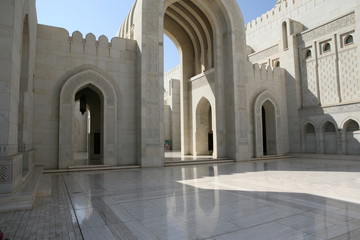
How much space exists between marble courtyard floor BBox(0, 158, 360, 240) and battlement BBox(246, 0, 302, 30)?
44.0 ft

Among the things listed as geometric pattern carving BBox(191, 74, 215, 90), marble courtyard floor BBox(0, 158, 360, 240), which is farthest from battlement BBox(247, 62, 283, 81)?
marble courtyard floor BBox(0, 158, 360, 240)

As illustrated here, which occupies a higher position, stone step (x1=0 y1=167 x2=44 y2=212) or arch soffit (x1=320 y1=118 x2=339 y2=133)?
arch soffit (x1=320 y1=118 x2=339 y2=133)

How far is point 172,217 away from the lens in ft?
11.3

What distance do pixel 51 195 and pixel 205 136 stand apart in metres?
10.8

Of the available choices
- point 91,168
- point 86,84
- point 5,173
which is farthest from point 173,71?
point 5,173

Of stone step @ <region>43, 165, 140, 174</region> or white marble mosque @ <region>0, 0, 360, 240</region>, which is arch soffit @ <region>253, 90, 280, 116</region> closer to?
white marble mosque @ <region>0, 0, 360, 240</region>

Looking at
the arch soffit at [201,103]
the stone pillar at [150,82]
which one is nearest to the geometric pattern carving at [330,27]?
the arch soffit at [201,103]

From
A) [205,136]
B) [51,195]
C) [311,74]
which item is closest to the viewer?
[51,195]

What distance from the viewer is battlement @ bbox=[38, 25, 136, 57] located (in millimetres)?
9180

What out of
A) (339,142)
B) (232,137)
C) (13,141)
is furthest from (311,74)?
(13,141)

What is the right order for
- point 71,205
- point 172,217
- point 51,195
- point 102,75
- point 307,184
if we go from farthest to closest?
point 102,75 → point 307,184 → point 51,195 → point 71,205 → point 172,217

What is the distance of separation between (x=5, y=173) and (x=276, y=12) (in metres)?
17.4

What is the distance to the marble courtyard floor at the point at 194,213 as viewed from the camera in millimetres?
2898

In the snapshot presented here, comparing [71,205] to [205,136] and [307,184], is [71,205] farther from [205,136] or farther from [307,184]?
[205,136]
